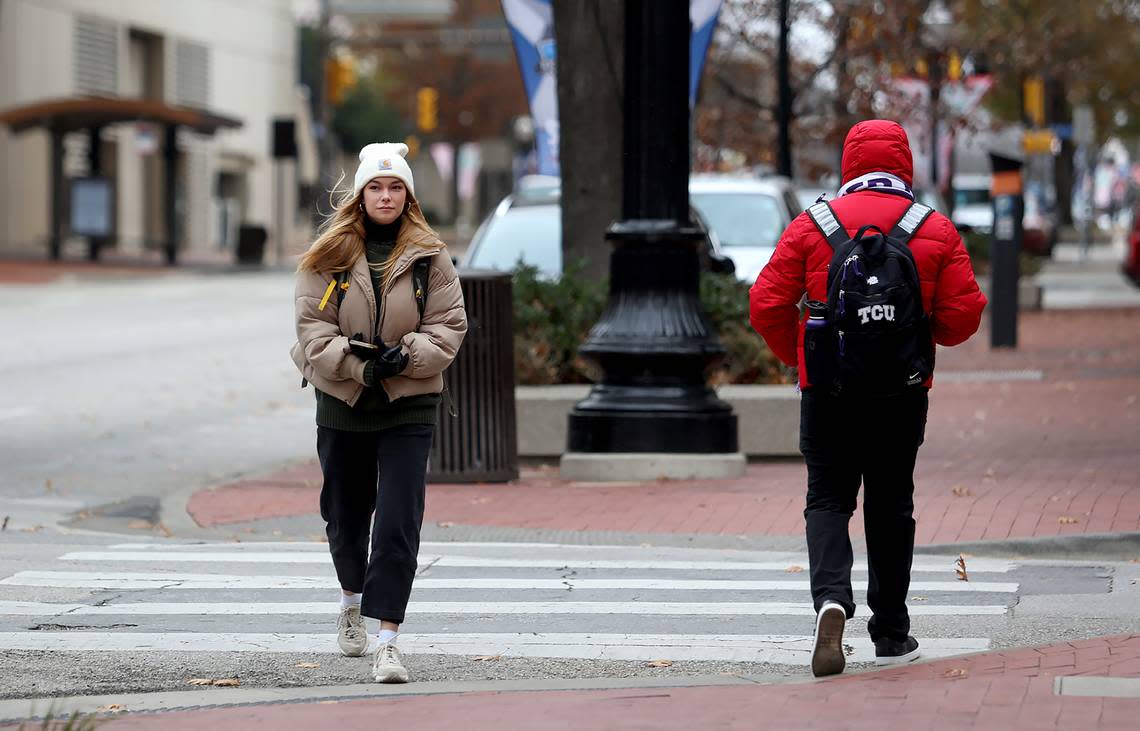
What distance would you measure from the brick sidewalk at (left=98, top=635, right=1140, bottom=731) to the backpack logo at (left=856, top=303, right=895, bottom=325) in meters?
1.07

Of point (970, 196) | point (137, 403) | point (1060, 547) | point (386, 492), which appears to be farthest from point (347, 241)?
point (970, 196)

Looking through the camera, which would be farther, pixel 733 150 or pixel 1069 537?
pixel 733 150

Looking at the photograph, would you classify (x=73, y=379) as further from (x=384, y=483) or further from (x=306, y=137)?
(x=306, y=137)

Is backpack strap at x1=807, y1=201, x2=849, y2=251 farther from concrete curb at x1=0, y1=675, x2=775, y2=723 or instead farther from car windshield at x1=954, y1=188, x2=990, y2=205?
car windshield at x1=954, y1=188, x2=990, y2=205

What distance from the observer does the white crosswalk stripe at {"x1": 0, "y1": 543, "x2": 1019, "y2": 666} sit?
7008mm

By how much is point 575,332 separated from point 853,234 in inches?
262

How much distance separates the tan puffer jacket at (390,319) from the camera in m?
6.34

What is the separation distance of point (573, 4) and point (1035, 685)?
8862 millimetres

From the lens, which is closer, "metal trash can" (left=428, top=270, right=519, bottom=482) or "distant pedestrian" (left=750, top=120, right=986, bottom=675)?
"distant pedestrian" (left=750, top=120, right=986, bottom=675)

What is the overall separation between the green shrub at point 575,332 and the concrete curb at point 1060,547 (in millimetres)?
3656

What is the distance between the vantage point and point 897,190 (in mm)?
6340

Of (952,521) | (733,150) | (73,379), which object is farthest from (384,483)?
(733,150)

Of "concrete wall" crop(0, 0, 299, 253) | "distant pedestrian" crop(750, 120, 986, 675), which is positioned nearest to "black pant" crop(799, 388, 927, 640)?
"distant pedestrian" crop(750, 120, 986, 675)

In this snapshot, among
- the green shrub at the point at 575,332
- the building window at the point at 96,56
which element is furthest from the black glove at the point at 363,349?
the building window at the point at 96,56
